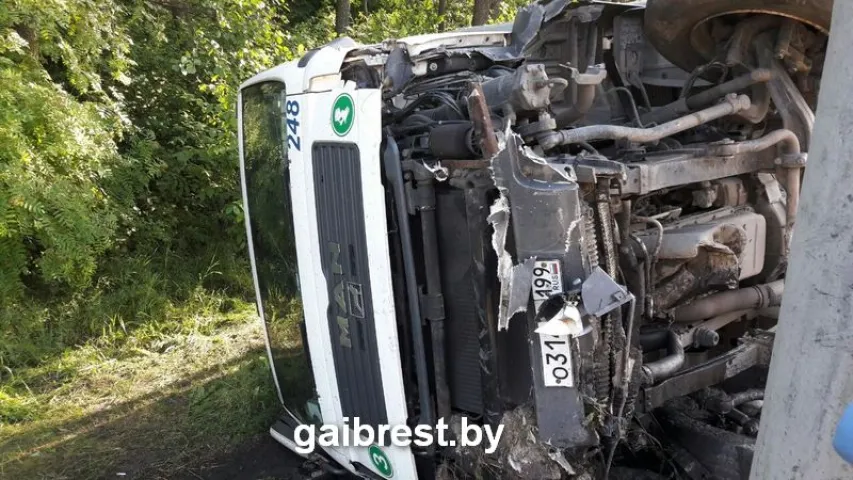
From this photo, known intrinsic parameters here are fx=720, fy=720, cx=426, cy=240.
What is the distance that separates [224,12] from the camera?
6.31m

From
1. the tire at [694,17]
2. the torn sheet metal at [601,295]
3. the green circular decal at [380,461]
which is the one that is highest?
the tire at [694,17]

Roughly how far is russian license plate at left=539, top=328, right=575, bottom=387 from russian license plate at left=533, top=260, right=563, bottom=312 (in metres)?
0.13

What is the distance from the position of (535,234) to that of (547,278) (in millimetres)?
141

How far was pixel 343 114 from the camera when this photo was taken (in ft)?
8.70

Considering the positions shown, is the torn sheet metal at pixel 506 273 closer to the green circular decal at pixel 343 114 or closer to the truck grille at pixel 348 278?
the truck grille at pixel 348 278

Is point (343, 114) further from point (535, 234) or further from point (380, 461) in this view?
point (380, 461)

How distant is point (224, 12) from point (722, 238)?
A: 4.91 metres

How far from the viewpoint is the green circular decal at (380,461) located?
277 centimetres

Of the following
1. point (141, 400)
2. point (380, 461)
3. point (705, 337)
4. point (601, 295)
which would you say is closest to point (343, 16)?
point (141, 400)

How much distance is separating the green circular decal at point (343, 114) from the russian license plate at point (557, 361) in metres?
1.03

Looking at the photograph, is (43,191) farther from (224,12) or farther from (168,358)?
(224,12)

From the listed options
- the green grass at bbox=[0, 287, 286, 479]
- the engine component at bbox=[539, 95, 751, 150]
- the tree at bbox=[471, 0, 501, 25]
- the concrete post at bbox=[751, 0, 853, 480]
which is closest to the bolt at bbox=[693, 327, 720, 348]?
the engine component at bbox=[539, 95, 751, 150]

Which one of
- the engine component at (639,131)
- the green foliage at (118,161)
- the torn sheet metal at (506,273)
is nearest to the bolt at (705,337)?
the engine component at (639,131)

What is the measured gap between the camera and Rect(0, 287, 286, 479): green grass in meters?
3.96
